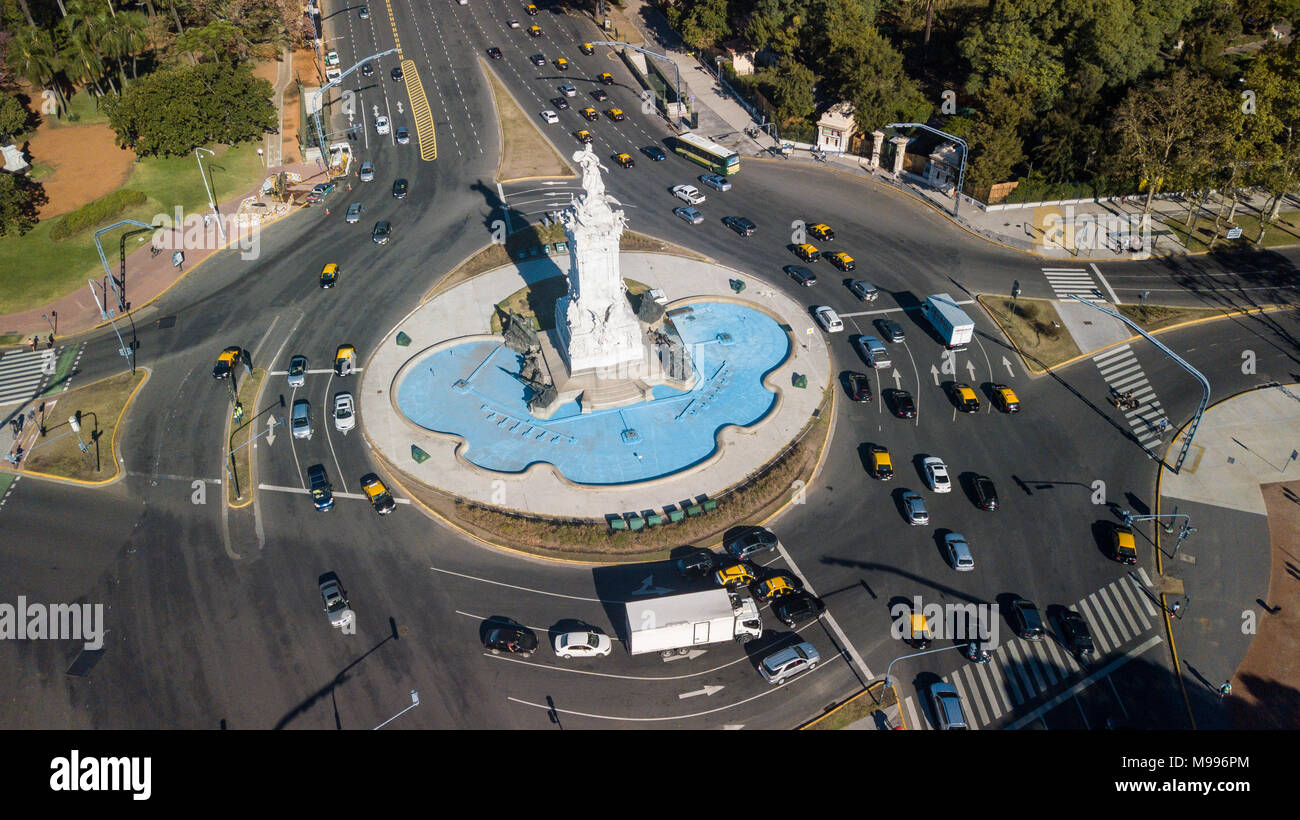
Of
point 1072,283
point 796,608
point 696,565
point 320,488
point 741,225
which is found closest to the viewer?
point 796,608

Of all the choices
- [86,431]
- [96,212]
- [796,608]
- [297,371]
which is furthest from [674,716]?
[96,212]

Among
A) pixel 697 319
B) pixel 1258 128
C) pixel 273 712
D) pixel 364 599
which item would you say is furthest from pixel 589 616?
pixel 1258 128

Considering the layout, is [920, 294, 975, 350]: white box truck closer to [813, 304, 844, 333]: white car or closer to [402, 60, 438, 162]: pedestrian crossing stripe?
[813, 304, 844, 333]: white car

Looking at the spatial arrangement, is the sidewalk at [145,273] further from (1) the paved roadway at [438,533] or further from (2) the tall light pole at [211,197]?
(1) the paved roadway at [438,533]

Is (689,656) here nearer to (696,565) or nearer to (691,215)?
(696,565)

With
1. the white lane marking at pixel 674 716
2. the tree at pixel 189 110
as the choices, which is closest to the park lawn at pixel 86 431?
the tree at pixel 189 110

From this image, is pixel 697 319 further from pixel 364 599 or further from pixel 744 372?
pixel 364 599
